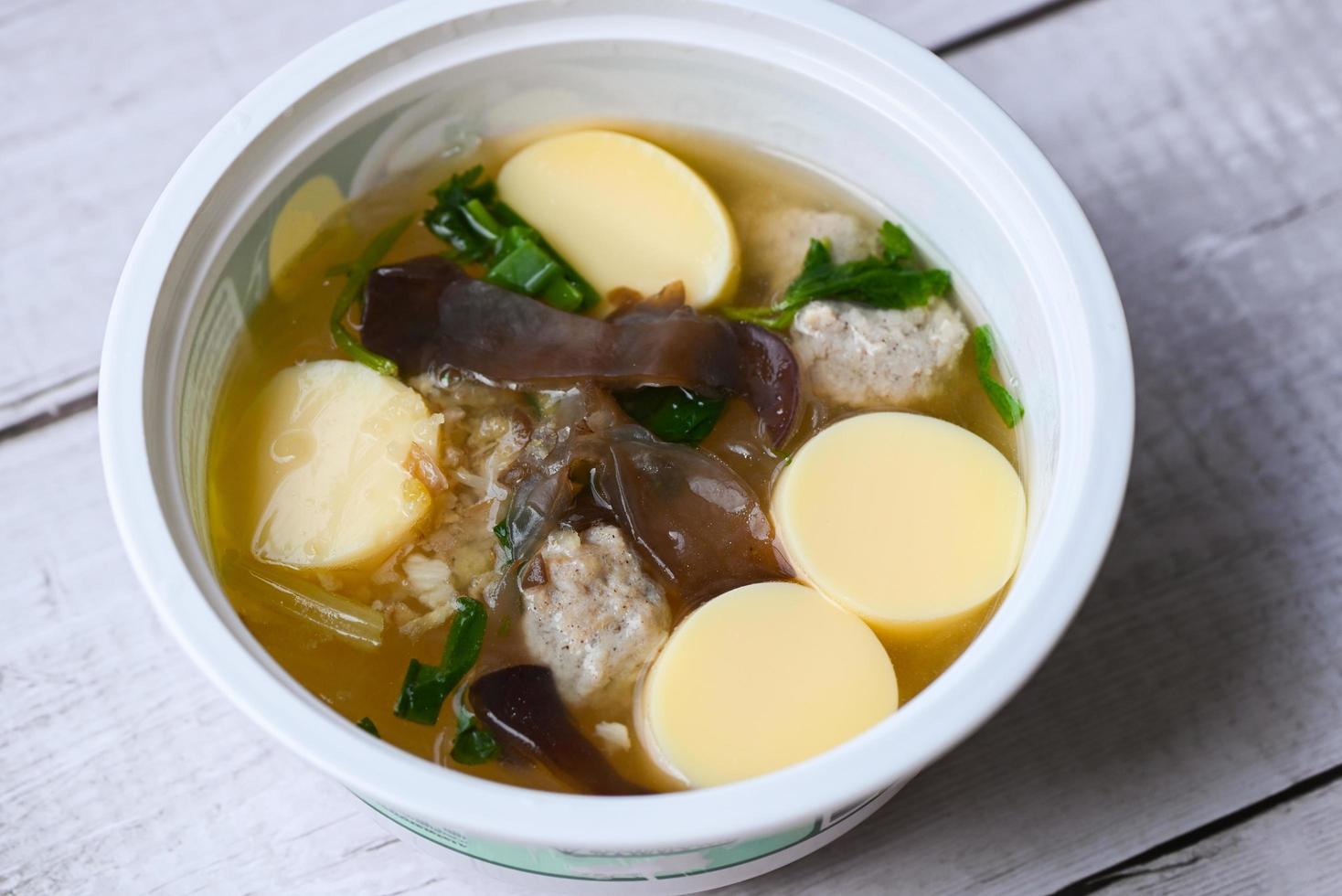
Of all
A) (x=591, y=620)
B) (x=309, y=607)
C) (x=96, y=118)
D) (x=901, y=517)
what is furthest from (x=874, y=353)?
(x=96, y=118)

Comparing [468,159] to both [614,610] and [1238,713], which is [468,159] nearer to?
[614,610]

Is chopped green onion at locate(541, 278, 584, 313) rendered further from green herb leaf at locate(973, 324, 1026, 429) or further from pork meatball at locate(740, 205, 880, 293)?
green herb leaf at locate(973, 324, 1026, 429)

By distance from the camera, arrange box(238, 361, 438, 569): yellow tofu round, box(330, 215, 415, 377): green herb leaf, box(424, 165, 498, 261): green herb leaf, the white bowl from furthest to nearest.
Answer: box(424, 165, 498, 261): green herb leaf
box(330, 215, 415, 377): green herb leaf
box(238, 361, 438, 569): yellow tofu round
the white bowl

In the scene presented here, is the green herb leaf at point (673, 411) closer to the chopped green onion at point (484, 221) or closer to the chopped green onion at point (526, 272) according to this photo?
the chopped green onion at point (526, 272)

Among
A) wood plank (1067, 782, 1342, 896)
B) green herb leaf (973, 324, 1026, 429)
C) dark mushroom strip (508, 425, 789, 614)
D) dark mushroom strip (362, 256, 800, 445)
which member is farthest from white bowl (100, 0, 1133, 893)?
wood plank (1067, 782, 1342, 896)

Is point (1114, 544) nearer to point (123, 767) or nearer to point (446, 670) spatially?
point (446, 670)

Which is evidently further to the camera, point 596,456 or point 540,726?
point 596,456
